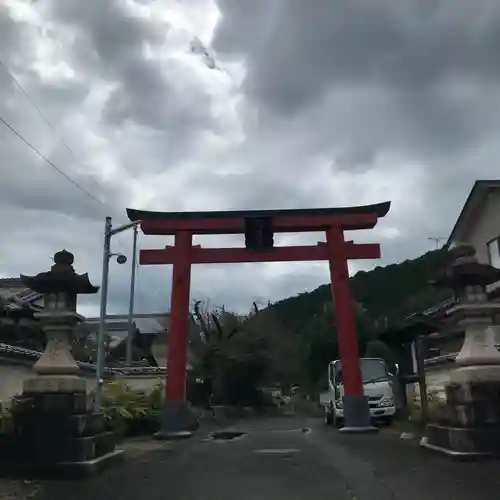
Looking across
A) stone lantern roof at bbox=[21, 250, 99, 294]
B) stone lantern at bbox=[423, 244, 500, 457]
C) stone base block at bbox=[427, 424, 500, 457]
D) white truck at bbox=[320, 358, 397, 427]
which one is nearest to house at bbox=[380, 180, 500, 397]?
white truck at bbox=[320, 358, 397, 427]

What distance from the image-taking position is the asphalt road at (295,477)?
7.59m

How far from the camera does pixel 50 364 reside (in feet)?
33.4

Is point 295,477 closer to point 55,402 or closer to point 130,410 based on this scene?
point 55,402

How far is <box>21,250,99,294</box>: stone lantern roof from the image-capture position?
10555 millimetres

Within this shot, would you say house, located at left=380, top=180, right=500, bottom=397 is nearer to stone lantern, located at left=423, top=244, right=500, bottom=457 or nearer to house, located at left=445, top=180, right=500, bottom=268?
house, located at left=445, top=180, right=500, bottom=268

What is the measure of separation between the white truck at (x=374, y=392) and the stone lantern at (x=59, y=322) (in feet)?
41.2

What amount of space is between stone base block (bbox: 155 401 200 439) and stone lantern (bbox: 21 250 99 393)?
813 cm

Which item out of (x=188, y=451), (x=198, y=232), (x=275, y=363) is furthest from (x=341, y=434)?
(x=275, y=363)

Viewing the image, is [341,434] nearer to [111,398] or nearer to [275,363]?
[111,398]

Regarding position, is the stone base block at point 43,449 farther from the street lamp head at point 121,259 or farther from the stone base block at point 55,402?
the street lamp head at point 121,259

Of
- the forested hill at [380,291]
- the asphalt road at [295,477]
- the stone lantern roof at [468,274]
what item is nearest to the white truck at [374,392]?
the asphalt road at [295,477]

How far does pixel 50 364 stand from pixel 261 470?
3922 mm

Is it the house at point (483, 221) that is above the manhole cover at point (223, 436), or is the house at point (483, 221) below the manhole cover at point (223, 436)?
above

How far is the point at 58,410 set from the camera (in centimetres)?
977
